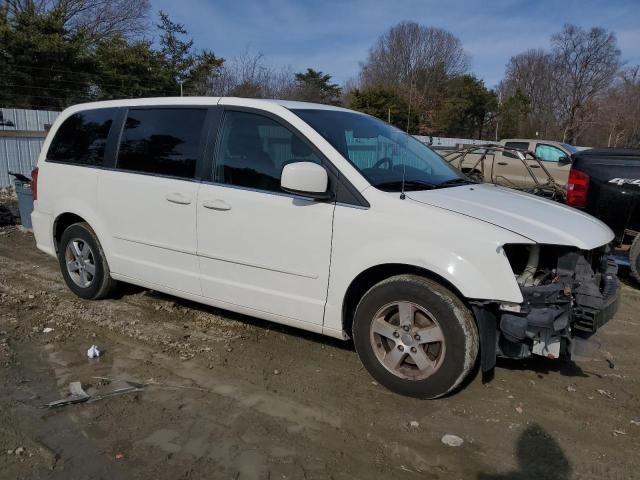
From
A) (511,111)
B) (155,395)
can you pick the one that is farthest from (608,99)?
(155,395)

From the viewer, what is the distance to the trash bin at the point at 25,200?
8.46 m

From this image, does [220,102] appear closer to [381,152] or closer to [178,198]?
[178,198]

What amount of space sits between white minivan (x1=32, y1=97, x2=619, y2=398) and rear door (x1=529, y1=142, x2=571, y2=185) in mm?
9609

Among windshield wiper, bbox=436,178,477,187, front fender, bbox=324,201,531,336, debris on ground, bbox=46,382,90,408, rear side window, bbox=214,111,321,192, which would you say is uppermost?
rear side window, bbox=214,111,321,192

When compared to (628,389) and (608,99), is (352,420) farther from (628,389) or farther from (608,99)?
(608,99)

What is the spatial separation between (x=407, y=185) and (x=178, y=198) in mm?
1811

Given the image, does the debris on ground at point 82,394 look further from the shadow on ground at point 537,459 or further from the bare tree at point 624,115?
the bare tree at point 624,115

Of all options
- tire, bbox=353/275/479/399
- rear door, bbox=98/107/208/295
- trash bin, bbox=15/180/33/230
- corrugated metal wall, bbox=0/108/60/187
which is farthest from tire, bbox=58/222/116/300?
corrugated metal wall, bbox=0/108/60/187

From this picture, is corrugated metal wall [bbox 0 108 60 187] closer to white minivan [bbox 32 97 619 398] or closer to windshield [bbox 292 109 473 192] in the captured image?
white minivan [bbox 32 97 619 398]

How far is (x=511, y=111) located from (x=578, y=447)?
54.2m

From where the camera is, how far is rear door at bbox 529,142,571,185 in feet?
42.6

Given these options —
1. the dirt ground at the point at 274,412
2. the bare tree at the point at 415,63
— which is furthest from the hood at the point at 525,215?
the bare tree at the point at 415,63

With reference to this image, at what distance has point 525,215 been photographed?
3.42m

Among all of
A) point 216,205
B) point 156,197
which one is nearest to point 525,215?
point 216,205
